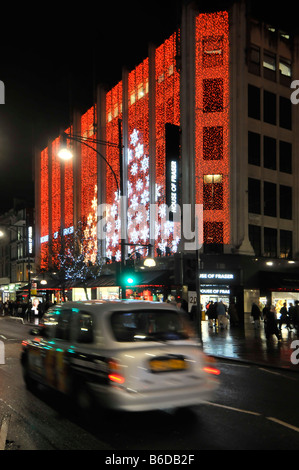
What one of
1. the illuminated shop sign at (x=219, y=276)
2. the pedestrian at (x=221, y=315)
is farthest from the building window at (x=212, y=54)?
the pedestrian at (x=221, y=315)

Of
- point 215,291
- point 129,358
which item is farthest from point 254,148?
point 129,358

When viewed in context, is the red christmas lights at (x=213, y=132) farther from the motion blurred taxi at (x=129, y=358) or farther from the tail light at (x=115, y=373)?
the tail light at (x=115, y=373)

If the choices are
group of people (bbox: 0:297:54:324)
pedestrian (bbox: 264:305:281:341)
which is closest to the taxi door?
pedestrian (bbox: 264:305:281:341)

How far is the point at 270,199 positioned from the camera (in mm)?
34156

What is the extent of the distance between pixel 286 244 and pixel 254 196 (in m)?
4.70

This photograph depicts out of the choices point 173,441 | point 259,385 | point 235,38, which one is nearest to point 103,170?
point 235,38

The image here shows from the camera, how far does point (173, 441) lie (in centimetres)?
595

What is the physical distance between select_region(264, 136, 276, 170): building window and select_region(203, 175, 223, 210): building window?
14.8 ft

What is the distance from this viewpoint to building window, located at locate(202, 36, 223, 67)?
32.4 metres

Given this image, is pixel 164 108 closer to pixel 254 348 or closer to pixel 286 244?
pixel 286 244

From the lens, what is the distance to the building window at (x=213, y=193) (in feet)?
105

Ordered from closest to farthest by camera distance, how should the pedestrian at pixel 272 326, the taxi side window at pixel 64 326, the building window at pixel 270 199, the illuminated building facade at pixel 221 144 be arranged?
the taxi side window at pixel 64 326
the pedestrian at pixel 272 326
the illuminated building facade at pixel 221 144
the building window at pixel 270 199

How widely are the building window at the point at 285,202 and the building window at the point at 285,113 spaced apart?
478cm

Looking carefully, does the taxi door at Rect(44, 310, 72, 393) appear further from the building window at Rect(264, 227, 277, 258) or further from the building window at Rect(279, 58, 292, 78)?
the building window at Rect(279, 58, 292, 78)
